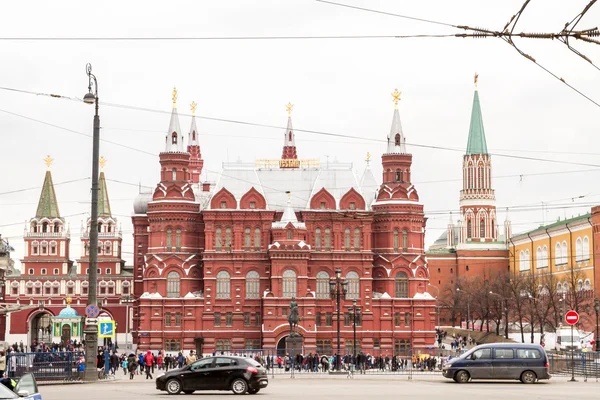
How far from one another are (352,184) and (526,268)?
6273 centimetres

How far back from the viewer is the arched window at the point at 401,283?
104662 millimetres

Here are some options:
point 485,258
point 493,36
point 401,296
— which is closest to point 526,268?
point 485,258

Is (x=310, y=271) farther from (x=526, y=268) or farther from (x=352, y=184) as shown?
(x=526, y=268)

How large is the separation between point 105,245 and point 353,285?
5765 cm

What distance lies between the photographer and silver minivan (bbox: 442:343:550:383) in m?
42.6

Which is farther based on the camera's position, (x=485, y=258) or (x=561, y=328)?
(x=485, y=258)

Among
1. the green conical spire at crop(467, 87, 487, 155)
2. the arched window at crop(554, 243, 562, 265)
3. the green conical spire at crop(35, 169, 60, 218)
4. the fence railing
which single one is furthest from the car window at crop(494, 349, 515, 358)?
the green conical spire at crop(467, 87, 487, 155)

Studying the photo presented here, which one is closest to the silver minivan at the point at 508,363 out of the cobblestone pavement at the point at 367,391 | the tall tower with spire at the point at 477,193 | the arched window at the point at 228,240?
the cobblestone pavement at the point at 367,391

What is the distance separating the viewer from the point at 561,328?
93.8 m

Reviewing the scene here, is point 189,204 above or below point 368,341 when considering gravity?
above

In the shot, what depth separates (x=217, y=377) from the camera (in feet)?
118

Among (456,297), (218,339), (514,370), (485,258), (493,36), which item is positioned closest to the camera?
(493,36)

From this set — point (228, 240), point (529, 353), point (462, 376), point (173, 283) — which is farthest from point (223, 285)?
point (529, 353)

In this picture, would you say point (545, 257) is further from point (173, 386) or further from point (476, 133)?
point (173, 386)
